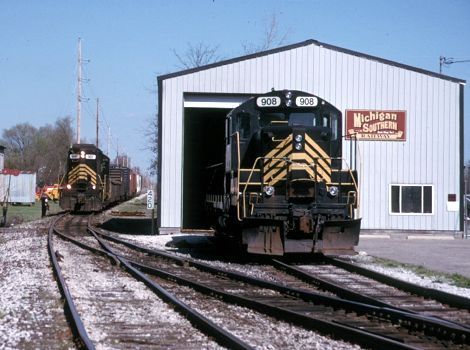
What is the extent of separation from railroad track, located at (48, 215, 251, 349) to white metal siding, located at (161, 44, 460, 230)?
10.4 meters

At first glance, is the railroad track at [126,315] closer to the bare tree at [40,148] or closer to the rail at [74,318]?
the rail at [74,318]

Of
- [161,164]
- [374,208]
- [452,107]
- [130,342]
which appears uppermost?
[452,107]

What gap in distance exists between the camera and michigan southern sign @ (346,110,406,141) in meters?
22.2

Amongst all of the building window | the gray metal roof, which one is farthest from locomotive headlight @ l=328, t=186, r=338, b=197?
the gray metal roof

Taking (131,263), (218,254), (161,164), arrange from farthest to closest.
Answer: (161,164) < (218,254) < (131,263)

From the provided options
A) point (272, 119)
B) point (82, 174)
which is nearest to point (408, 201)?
point (272, 119)

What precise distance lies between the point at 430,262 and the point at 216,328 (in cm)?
914

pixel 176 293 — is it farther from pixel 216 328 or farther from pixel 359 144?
pixel 359 144

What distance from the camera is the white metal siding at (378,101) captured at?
867 inches

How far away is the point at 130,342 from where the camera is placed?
256 inches

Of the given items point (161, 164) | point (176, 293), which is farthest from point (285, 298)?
point (161, 164)

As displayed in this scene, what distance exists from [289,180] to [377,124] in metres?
9.65

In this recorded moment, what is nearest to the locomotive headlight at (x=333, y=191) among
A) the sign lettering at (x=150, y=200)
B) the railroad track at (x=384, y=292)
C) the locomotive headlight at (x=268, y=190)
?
the locomotive headlight at (x=268, y=190)

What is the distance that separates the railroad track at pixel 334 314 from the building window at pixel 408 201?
11.1 meters
